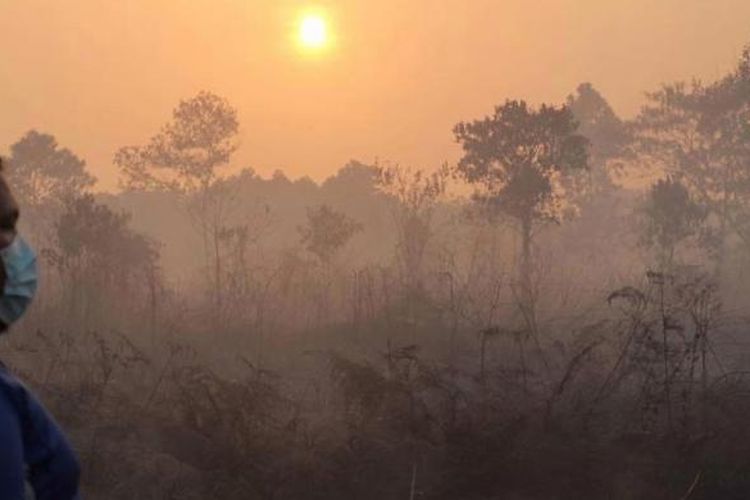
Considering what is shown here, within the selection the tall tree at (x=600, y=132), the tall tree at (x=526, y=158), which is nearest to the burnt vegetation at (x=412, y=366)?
the tall tree at (x=526, y=158)

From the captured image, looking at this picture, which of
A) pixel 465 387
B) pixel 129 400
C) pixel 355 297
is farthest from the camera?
pixel 355 297

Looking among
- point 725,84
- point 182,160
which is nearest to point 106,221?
point 182,160

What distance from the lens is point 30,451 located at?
165cm

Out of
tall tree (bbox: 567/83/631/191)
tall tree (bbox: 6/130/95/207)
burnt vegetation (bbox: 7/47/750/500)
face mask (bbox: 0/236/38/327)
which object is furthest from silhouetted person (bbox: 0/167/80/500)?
tall tree (bbox: 567/83/631/191)

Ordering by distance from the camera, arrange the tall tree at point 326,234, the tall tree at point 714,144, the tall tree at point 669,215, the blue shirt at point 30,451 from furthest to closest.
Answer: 1. the tall tree at point 714,144
2. the tall tree at point 669,215
3. the tall tree at point 326,234
4. the blue shirt at point 30,451

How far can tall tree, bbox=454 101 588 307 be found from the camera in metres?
22.6

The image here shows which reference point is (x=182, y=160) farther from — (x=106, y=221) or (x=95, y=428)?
(x=95, y=428)

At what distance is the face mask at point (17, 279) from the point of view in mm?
1575

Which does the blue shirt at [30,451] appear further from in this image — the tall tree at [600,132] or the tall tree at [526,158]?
the tall tree at [600,132]

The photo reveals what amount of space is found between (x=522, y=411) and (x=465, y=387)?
1497 millimetres

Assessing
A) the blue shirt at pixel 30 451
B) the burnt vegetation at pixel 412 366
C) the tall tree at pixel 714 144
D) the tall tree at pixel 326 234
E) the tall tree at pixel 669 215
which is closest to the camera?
the blue shirt at pixel 30 451

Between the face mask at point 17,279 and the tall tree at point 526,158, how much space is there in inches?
824

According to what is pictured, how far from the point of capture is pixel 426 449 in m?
7.05

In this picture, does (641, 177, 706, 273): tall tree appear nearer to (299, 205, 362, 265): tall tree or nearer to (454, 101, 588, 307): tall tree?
(454, 101, 588, 307): tall tree
